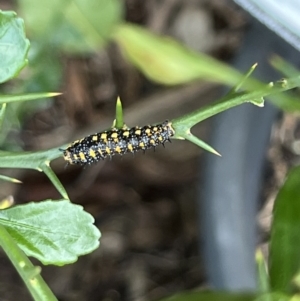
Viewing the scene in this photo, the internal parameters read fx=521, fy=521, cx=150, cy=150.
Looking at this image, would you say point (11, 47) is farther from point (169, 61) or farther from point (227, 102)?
point (169, 61)

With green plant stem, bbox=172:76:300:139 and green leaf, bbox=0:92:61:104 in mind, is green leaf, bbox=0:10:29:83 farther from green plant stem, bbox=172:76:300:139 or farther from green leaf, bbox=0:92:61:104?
green plant stem, bbox=172:76:300:139

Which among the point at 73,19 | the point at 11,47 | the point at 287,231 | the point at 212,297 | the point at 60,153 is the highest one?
the point at 73,19

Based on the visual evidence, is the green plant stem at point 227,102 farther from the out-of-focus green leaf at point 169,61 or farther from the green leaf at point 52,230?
the out-of-focus green leaf at point 169,61

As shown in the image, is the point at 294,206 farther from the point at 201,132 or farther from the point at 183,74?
the point at 201,132

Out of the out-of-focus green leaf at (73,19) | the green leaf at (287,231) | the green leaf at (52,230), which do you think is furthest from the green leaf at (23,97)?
the out-of-focus green leaf at (73,19)

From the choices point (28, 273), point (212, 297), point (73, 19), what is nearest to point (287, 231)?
point (212, 297)

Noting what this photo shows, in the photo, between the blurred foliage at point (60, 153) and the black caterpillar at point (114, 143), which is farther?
the black caterpillar at point (114, 143)
